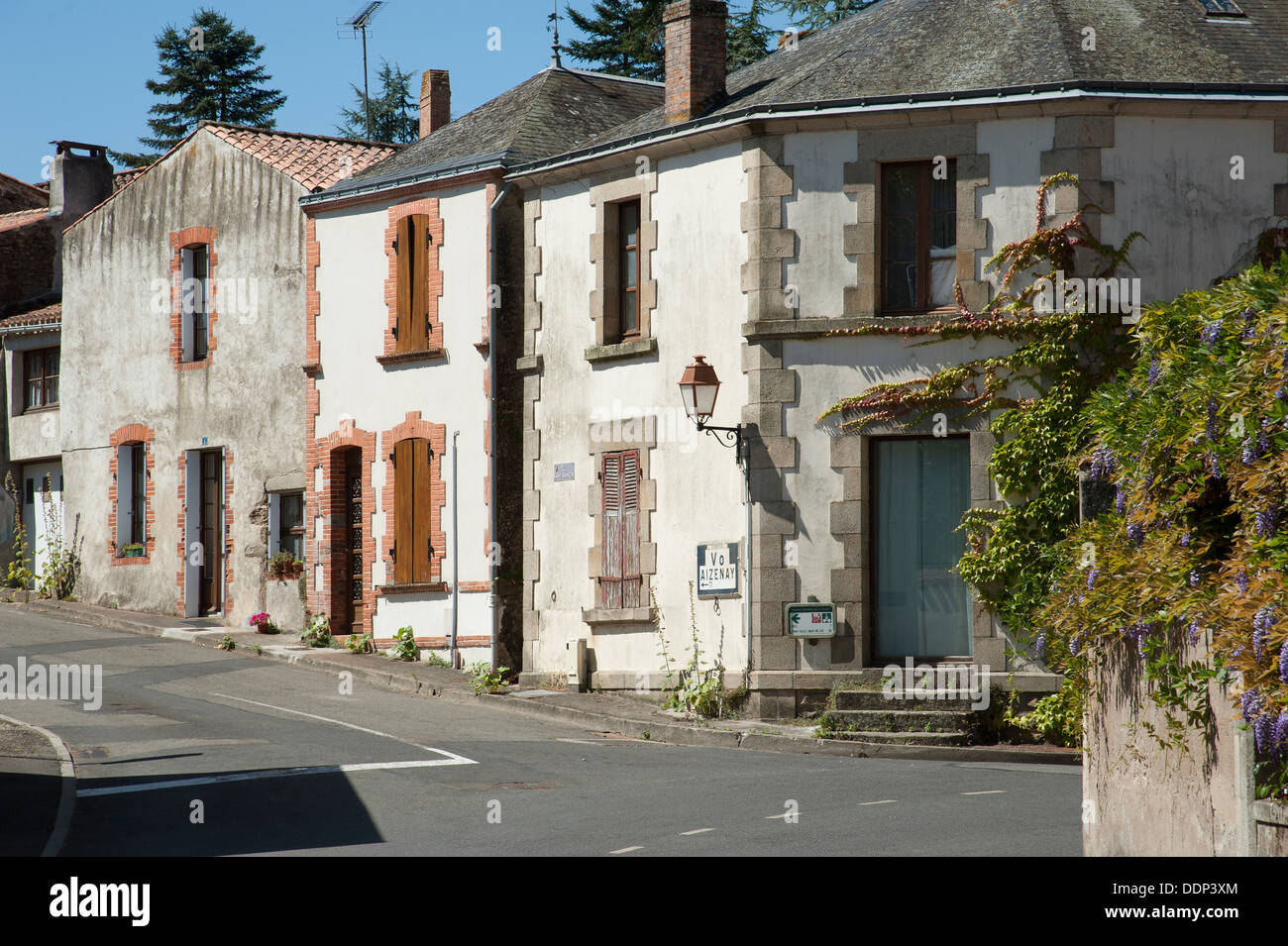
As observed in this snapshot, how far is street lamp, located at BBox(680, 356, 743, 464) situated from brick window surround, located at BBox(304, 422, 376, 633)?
6.42 meters

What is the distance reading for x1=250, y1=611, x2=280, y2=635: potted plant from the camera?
2280 cm

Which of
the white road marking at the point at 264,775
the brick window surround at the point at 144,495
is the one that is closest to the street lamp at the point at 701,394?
the white road marking at the point at 264,775

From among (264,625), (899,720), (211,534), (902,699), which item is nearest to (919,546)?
(902,699)

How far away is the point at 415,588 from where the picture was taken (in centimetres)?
2041

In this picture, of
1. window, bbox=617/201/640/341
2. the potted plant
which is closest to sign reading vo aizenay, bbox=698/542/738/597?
window, bbox=617/201/640/341

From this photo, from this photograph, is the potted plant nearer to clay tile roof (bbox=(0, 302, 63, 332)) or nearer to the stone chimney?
clay tile roof (bbox=(0, 302, 63, 332))

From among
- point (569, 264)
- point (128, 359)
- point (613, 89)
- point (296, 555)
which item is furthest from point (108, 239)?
point (569, 264)

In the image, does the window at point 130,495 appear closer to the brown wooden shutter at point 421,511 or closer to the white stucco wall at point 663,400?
the brown wooden shutter at point 421,511

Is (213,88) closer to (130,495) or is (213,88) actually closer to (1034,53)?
(130,495)

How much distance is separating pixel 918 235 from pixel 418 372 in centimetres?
748

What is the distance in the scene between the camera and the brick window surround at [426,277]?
20375mm
